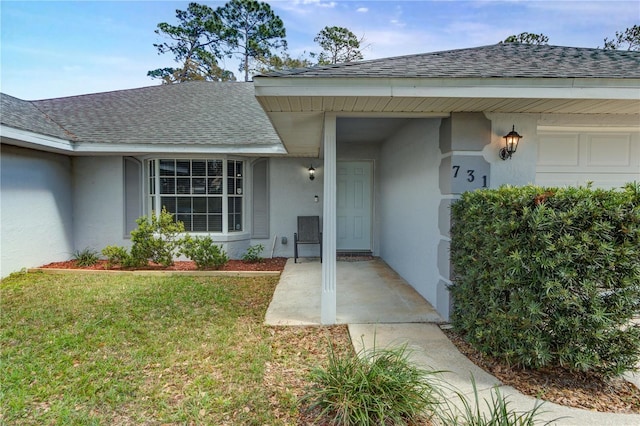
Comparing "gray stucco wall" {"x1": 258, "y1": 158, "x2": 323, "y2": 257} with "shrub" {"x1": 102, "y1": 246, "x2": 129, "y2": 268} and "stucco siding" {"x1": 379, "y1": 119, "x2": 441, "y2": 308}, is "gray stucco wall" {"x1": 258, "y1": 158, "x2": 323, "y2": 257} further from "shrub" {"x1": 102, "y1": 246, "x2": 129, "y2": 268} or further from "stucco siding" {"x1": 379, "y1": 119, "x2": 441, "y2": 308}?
"shrub" {"x1": 102, "y1": 246, "x2": 129, "y2": 268}

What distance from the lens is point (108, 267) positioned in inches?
266

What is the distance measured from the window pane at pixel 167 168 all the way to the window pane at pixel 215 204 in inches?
41.1

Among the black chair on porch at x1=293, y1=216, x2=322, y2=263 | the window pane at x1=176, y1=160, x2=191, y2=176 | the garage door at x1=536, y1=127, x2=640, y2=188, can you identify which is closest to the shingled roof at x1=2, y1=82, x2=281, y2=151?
the window pane at x1=176, y1=160, x2=191, y2=176

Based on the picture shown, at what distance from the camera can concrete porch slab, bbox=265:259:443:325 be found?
3986 mm

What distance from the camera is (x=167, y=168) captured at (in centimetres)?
752

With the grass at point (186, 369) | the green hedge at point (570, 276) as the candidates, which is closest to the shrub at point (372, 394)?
the grass at point (186, 369)

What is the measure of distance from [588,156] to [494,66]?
1849mm

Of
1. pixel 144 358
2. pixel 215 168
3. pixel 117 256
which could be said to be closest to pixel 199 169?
pixel 215 168

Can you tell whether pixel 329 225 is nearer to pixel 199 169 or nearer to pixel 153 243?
pixel 153 243

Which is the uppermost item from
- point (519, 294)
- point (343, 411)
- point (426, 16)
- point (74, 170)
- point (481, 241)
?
point (426, 16)

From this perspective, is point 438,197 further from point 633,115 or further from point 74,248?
point 74,248

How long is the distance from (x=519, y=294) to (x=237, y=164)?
652cm

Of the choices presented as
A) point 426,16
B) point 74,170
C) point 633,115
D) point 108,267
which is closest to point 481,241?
point 633,115

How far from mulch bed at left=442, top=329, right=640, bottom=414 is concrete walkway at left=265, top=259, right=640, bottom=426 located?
89mm
